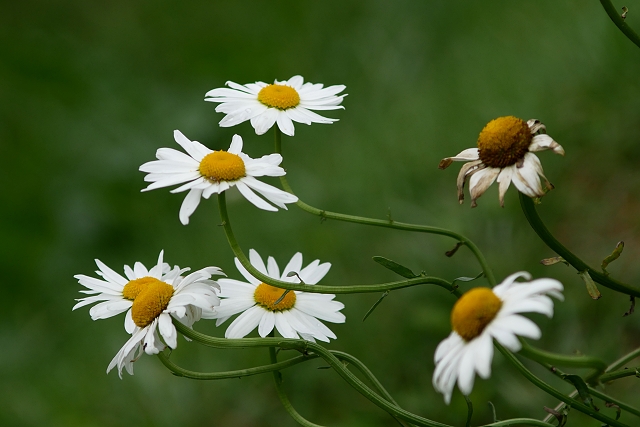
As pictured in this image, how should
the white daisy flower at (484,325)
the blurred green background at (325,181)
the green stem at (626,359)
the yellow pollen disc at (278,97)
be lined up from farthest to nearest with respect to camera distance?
1. the blurred green background at (325,181)
2. the yellow pollen disc at (278,97)
3. the green stem at (626,359)
4. the white daisy flower at (484,325)

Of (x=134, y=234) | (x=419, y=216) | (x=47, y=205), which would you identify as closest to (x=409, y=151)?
(x=419, y=216)

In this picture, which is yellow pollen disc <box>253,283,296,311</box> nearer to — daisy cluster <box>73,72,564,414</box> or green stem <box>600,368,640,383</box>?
daisy cluster <box>73,72,564,414</box>

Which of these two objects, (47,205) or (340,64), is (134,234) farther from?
(340,64)

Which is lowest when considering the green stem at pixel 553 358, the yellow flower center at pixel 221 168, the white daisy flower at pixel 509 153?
the green stem at pixel 553 358

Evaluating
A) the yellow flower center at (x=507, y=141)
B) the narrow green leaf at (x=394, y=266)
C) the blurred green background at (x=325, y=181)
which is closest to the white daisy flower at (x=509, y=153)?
the yellow flower center at (x=507, y=141)

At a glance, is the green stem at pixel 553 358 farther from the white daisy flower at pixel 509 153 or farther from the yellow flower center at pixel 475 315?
the white daisy flower at pixel 509 153

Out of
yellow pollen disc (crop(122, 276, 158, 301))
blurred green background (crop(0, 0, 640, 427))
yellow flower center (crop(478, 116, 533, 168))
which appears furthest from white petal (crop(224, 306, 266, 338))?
blurred green background (crop(0, 0, 640, 427))
